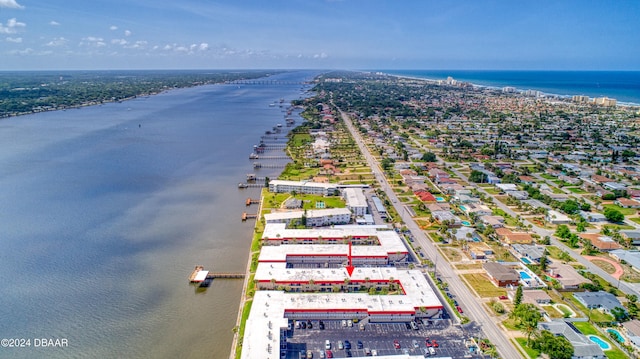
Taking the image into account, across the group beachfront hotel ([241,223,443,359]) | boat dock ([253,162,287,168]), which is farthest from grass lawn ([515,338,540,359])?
boat dock ([253,162,287,168])

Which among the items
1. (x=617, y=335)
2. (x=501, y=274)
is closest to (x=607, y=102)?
(x=501, y=274)

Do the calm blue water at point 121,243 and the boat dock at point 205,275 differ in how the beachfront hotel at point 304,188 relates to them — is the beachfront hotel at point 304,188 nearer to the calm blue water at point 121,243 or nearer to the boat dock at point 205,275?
the calm blue water at point 121,243

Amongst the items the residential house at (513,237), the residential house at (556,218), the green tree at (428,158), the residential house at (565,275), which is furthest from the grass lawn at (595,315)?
the green tree at (428,158)

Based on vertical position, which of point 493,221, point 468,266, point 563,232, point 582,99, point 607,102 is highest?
point 582,99

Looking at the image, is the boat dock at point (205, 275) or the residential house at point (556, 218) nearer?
the boat dock at point (205, 275)

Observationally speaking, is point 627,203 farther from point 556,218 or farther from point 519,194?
point 556,218
